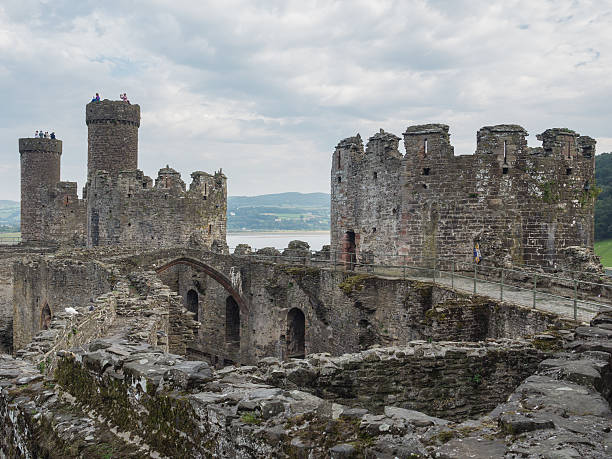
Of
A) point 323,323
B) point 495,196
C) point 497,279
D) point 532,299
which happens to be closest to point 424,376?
point 532,299

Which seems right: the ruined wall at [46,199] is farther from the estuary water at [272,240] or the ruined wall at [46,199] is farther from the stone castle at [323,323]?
the estuary water at [272,240]

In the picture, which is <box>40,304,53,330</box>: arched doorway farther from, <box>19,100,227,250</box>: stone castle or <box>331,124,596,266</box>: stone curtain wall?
<box>331,124,596,266</box>: stone curtain wall

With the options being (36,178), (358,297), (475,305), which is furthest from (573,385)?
(36,178)

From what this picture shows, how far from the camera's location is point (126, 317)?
426 inches

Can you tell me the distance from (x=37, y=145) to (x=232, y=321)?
2334 centimetres

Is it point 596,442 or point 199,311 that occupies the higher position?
point 596,442

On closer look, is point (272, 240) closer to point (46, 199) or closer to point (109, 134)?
point (46, 199)

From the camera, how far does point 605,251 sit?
4272cm

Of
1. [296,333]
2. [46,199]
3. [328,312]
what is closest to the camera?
[328,312]

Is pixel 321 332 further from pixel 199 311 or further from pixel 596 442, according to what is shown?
pixel 596 442

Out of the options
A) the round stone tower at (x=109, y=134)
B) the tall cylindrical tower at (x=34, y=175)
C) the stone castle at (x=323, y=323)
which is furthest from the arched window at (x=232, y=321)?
the tall cylindrical tower at (x=34, y=175)

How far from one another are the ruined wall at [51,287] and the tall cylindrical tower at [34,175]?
60.6 ft

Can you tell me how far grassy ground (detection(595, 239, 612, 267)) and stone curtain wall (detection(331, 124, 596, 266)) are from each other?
22042mm

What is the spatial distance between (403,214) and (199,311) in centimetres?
1109
